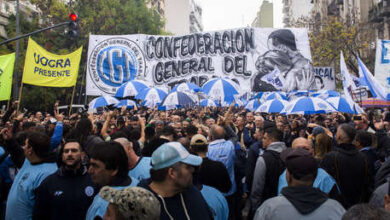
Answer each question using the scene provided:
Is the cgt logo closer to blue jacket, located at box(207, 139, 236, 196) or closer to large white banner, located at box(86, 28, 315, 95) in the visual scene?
large white banner, located at box(86, 28, 315, 95)

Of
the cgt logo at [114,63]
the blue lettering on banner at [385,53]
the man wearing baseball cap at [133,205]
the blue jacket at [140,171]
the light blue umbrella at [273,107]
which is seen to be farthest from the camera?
the cgt logo at [114,63]

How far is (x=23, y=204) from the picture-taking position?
375cm

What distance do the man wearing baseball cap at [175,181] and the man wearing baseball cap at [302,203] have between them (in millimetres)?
450

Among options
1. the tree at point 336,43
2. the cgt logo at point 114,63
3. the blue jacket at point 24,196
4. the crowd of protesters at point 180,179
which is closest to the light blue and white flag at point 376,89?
the crowd of protesters at point 180,179

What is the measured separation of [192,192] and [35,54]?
33.5 ft

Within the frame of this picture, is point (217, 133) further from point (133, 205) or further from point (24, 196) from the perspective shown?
point (133, 205)

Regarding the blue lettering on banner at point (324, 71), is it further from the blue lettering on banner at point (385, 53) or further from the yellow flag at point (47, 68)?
the yellow flag at point (47, 68)

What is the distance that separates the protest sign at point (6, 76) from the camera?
10.1 meters

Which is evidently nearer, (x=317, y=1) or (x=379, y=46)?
(x=379, y=46)

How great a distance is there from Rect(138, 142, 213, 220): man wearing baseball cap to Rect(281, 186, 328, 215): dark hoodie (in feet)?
1.90

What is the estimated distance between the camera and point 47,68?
39.6 feet

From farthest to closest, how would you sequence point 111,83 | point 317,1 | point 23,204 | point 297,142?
point 317,1 → point 111,83 → point 297,142 → point 23,204

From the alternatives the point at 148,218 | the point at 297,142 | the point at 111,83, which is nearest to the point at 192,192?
the point at 148,218

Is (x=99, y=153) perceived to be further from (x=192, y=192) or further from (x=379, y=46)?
(x=379, y=46)
